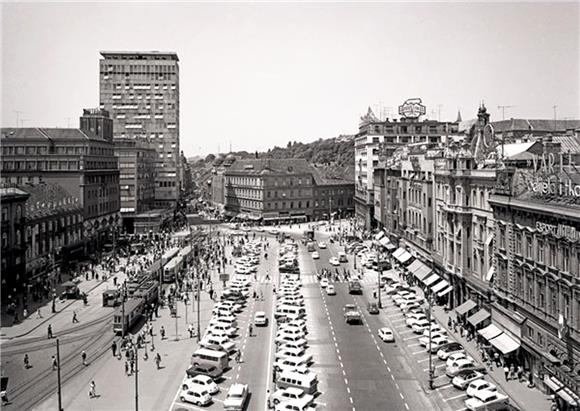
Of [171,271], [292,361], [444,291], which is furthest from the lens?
[171,271]

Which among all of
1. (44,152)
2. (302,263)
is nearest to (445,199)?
(302,263)

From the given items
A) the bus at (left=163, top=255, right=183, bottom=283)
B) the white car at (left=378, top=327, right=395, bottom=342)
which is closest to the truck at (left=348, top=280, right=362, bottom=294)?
the white car at (left=378, top=327, right=395, bottom=342)

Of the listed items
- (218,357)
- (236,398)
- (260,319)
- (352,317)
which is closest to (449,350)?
(352,317)

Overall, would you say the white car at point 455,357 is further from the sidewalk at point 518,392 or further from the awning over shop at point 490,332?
the awning over shop at point 490,332

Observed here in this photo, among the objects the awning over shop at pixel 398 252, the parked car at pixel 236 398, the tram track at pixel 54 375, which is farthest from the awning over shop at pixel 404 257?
the parked car at pixel 236 398

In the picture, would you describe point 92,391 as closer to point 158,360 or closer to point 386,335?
point 158,360
